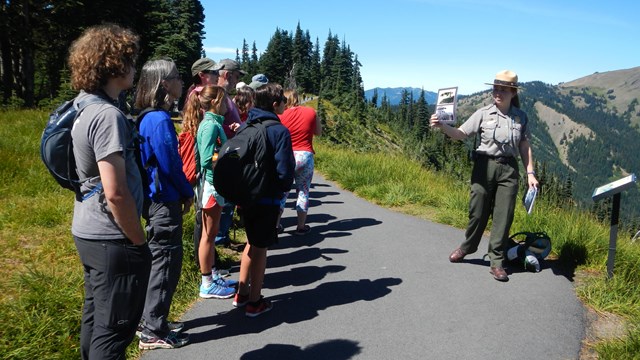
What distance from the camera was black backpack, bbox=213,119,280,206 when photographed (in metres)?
3.65

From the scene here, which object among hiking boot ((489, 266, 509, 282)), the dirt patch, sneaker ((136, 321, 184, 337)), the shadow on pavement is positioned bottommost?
the dirt patch

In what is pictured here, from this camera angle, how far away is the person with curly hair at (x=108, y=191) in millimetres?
2189

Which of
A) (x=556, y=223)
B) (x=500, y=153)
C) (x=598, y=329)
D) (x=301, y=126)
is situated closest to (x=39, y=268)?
(x=301, y=126)

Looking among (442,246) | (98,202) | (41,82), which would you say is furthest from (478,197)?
(41,82)

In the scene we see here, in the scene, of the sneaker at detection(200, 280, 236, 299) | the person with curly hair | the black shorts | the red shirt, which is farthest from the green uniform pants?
the person with curly hair

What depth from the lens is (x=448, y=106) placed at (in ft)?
15.2

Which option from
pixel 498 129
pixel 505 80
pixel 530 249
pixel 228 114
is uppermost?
pixel 505 80

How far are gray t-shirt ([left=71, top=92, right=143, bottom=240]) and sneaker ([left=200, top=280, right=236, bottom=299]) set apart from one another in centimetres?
209

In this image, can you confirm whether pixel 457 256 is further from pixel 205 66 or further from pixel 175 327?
pixel 205 66

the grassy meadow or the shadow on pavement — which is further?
the shadow on pavement

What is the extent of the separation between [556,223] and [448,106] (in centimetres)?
294

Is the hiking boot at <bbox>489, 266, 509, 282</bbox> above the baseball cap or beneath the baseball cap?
beneath

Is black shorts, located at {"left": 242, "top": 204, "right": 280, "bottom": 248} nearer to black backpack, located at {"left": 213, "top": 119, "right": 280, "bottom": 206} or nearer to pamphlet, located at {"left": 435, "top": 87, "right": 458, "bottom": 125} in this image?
black backpack, located at {"left": 213, "top": 119, "right": 280, "bottom": 206}

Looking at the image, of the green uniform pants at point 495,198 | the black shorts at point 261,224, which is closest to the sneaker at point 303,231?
the green uniform pants at point 495,198
